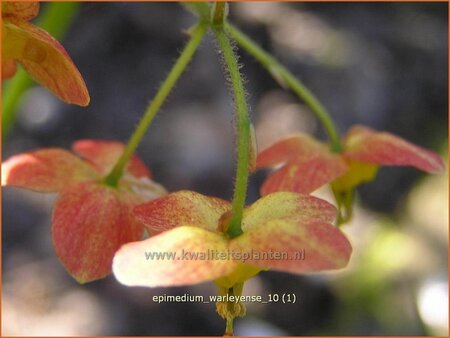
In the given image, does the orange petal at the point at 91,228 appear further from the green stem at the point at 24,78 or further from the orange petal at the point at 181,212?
the green stem at the point at 24,78

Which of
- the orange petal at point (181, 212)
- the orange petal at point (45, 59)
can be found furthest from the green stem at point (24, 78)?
the orange petal at point (181, 212)

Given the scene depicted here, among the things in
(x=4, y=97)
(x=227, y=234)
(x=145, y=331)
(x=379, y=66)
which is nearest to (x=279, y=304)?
(x=145, y=331)

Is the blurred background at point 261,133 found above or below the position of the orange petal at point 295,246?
below

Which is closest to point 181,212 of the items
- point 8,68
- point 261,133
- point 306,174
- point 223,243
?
point 223,243

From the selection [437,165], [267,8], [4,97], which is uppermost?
[437,165]

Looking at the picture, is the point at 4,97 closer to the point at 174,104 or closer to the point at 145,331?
the point at 145,331

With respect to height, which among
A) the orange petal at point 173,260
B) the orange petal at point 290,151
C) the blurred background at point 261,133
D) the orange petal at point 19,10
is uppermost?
the orange petal at point 19,10
